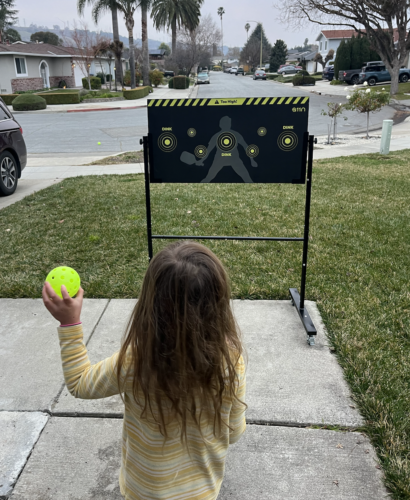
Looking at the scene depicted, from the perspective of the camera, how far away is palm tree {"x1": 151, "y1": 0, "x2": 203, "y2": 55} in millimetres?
A: 53500

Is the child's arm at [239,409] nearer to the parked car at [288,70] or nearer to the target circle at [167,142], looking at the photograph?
the target circle at [167,142]

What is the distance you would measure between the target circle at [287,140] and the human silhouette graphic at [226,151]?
0.24m

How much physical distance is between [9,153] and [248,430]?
7.25m

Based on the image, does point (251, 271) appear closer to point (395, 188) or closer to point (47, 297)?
point (47, 297)

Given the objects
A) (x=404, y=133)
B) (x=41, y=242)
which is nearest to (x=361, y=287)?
(x=41, y=242)

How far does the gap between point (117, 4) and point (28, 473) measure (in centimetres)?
4714

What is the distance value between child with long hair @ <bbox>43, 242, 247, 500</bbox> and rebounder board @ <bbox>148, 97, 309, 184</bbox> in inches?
82.0

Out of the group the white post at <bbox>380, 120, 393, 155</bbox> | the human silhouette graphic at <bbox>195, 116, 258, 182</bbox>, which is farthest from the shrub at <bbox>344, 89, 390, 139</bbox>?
the human silhouette graphic at <bbox>195, 116, 258, 182</bbox>

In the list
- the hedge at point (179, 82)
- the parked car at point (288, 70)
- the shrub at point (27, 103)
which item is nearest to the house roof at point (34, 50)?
the shrub at point (27, 103)

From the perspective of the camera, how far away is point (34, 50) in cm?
4366

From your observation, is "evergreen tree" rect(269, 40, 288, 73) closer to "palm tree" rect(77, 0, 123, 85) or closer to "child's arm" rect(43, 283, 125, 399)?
"palm tree" rect(77, 0, 123, 85)

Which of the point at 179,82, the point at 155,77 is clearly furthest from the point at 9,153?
the point at 155,77

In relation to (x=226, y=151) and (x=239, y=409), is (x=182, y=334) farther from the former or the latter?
(x=226, y=151)

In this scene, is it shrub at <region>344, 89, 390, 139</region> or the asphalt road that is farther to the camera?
the asphalt road
